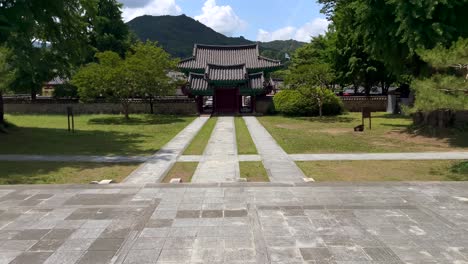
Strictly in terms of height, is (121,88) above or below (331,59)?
below

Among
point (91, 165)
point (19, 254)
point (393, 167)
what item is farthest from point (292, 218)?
point (91, 165)

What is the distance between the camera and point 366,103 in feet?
119

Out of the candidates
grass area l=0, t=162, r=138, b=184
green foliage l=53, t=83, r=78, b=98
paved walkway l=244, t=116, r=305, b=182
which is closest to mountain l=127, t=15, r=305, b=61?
green foliage l=53, t=83, r=78, b=98

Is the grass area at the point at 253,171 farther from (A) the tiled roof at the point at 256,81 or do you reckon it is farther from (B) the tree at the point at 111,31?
(B) the tree at the point at 111,31

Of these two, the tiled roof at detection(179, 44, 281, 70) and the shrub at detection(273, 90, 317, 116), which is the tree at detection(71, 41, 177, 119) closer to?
the tiled roof at detection(179, 44, 281, 70)

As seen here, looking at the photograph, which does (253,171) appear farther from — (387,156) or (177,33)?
(177,33)

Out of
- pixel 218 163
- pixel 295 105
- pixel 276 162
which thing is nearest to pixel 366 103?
pixel 295 105

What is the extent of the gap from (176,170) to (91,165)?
2.80 m

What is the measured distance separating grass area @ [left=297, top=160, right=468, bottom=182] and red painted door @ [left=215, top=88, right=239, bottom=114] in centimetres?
2366

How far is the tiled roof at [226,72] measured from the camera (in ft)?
113

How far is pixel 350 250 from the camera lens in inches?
201

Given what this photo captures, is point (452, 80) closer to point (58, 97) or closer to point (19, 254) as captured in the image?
point (19, 254)

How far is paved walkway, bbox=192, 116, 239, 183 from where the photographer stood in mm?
10078

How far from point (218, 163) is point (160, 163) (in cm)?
173
